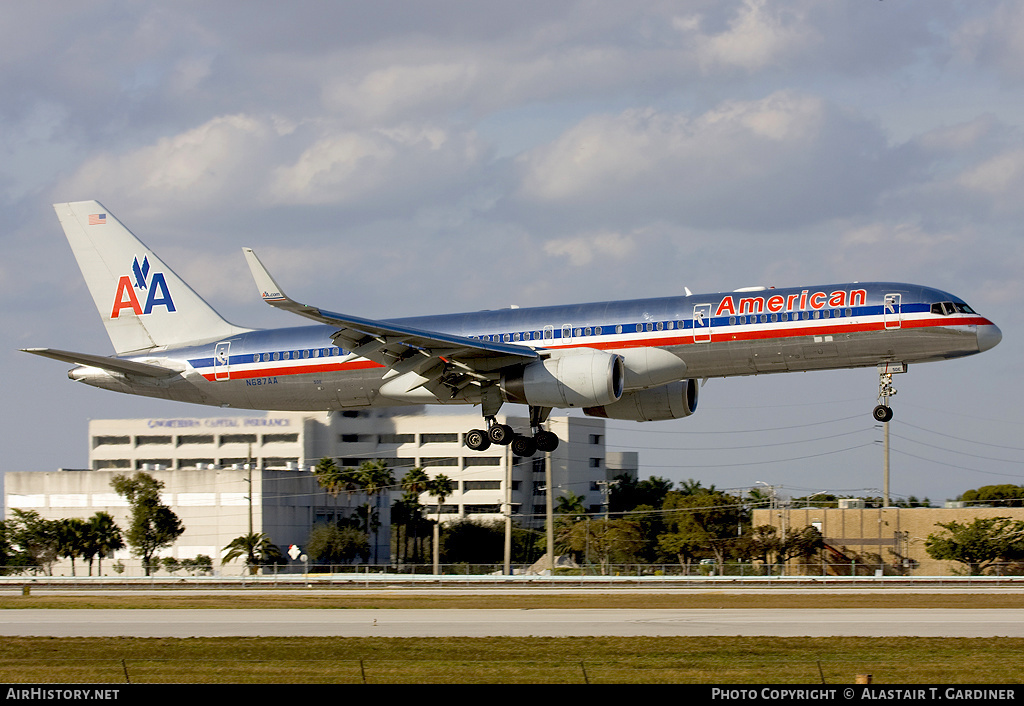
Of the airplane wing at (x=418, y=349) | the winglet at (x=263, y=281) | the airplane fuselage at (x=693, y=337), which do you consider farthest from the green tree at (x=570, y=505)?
the winglet at (x=263, y=281)

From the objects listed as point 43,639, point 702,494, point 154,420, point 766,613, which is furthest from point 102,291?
point 154,420

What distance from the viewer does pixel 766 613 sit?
36594mm

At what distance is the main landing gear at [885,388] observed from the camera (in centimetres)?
3769

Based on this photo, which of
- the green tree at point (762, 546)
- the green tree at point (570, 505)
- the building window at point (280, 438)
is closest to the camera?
the green tree at point (762, 546)

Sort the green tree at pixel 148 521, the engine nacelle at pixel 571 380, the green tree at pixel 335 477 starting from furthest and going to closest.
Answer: the green tree at pixel 335 477
the green tree at pixel 148 521
the engine nacelle at pixel 571 380

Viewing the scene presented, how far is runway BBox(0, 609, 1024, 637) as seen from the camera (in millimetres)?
30969

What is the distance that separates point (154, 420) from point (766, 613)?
351ft

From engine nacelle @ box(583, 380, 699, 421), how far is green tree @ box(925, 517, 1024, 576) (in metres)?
42.1

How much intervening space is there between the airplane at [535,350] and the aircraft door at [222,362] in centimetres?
7

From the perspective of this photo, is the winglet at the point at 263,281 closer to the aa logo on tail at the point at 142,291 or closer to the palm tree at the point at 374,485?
the aa logo on tail at the point at 142,291

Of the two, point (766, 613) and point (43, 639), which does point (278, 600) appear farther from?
point (766, 613)

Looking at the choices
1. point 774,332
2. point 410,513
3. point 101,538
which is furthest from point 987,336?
point 410,513
